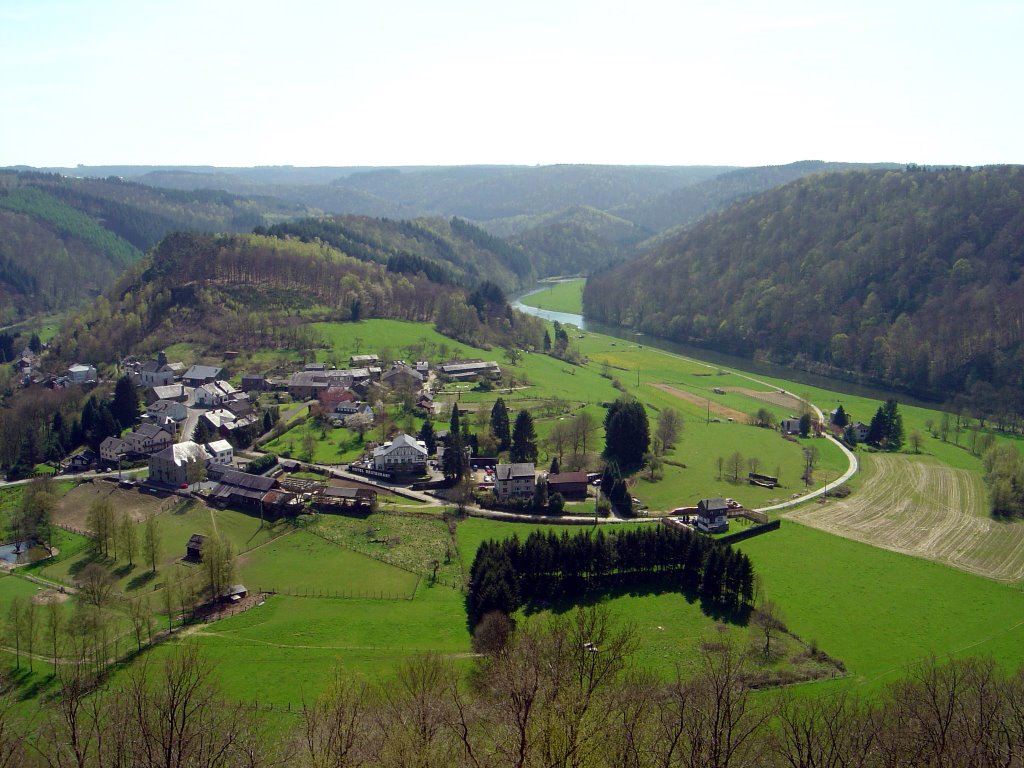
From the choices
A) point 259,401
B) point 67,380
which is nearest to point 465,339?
point 259,401

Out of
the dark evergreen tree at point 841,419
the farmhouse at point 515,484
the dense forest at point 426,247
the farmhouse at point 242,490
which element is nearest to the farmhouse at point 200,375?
the farmhouse at point 242,490

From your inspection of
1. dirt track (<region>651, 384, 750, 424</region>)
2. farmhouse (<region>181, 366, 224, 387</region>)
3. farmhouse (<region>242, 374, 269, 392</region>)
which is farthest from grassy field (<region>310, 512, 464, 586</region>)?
dirt track (<region>651, 384, 750, 424</region>)

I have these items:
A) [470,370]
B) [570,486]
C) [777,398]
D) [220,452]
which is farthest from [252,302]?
[777,398]

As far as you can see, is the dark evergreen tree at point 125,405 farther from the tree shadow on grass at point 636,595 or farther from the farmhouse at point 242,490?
the tree shadow on grass at point 636,595

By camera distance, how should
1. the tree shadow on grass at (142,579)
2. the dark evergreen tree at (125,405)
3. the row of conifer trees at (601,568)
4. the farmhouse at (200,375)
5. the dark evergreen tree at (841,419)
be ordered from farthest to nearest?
the farmhouse at (200,375) → the dark evergreen tree at (841,419) → the dark evergreen tree at (125,405) → the tree shadow on grass at (142,579) → the row of conifer trees at (601,568)

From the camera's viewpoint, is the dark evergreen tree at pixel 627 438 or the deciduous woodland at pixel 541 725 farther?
the dark evergreen tree at pixel 627 438

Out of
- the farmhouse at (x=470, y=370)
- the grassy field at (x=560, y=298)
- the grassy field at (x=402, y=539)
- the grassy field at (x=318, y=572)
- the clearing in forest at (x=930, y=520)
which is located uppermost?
the grassy field at (x=560, y=298)

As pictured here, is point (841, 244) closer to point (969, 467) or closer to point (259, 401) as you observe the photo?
point (969, 467)

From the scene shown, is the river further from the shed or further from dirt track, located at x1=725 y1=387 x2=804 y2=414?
the shed
